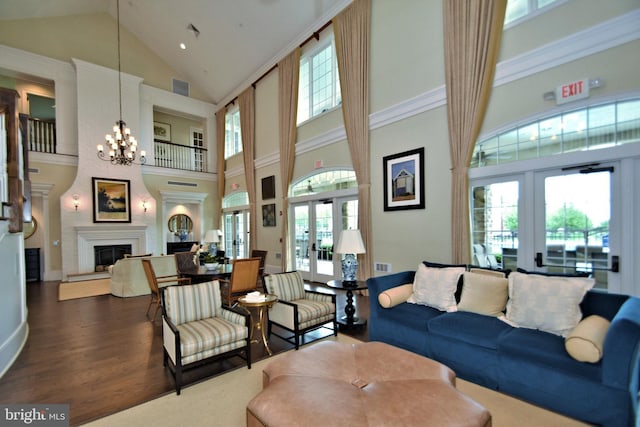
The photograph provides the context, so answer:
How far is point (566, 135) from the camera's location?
3562 mm

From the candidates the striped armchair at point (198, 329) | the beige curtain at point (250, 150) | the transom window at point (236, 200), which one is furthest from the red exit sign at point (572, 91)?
the transom window at point (236, 200)

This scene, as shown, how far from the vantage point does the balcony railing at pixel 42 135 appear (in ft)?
27.6

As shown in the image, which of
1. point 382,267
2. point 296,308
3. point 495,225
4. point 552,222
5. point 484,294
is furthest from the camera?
point 382,267

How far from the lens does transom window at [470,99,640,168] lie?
3182 millimetres

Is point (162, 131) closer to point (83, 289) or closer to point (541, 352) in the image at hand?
point (83, 289)

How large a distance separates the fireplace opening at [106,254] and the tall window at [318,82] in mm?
7055

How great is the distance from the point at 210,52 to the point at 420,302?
31.2ft

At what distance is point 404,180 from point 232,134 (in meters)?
7.77

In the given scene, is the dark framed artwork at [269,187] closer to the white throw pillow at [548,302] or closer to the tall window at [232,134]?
the tall window at [232,134]

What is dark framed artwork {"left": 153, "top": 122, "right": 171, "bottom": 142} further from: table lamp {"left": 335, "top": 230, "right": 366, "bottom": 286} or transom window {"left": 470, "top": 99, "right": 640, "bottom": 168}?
transom window {"left": 470, "top": 99, "right": 640, "bottom": 168}

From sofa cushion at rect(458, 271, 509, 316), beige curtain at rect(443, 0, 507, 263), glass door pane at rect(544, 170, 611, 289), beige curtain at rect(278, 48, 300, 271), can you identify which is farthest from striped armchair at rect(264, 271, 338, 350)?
beige curtain at rect(278, 48, 300, 271)

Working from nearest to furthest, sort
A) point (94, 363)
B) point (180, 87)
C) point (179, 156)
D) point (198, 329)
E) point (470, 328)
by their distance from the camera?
1. point (470, 328)
2. point (198, 329)
3. point (94, 363)
4. point (180, 87)
5. point (179, 156)

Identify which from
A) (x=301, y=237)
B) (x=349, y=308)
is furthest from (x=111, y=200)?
(x=349, y=308)

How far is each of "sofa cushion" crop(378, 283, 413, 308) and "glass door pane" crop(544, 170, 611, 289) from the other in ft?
6.19
